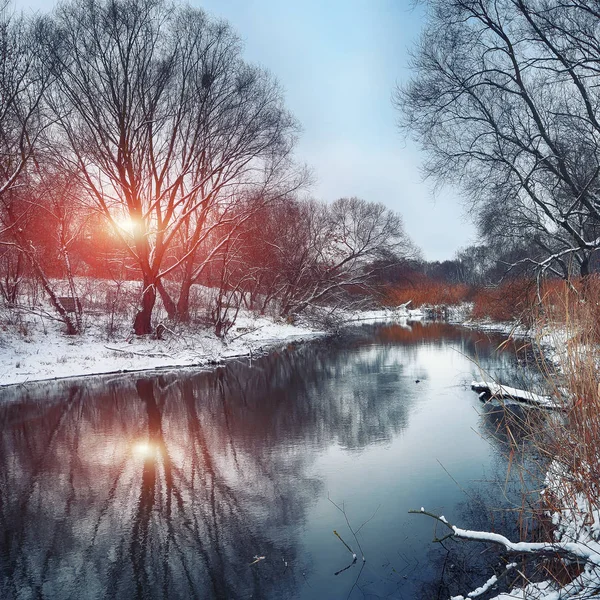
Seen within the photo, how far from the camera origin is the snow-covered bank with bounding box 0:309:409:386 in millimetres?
15031

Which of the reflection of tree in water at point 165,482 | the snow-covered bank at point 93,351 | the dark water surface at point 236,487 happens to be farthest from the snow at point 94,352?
the dark water surface at point 236,487

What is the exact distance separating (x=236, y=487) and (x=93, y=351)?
40.0 feet

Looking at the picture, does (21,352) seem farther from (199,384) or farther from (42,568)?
(42,568)

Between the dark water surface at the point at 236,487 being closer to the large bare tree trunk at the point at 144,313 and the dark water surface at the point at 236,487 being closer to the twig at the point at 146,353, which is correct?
the twig at the point at 146,353

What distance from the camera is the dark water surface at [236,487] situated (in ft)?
14.7

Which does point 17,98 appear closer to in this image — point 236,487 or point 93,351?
point 93,351

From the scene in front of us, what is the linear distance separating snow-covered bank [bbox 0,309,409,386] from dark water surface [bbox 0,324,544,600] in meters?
1.94

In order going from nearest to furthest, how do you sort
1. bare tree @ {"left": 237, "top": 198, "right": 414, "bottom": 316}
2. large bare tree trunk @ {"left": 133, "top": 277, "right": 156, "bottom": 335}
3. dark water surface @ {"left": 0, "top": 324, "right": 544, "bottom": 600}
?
A: 1. dark water surface @ {"left": 0, "top": 324, "right": 544, "bottom": 600}
2. large bare tree trunk @ {"left": 133, "top": 277, "right": 156, "bottom": 335}
3. bare tree @ {"left": 237, "top": 198, "right": 414, "bottom": 316}

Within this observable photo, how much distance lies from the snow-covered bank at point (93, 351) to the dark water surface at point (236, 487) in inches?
76.5

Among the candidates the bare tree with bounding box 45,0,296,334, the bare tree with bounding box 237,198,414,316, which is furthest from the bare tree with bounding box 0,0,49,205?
the bare tree with bounding box 237,198,414,316

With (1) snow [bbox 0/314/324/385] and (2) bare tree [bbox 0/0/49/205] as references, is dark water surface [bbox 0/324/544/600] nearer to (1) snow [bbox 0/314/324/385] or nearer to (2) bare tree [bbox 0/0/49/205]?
(1) snow [bbox 0/314/324/385]

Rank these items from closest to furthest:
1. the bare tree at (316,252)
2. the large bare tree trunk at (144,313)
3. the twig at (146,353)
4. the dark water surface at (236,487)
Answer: the dark water surface at (236,487) → the twig at (146,353) → the large bare tree trunk at (144,313) → the bare tree at (316,252)

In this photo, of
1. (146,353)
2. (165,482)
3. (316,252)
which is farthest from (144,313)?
(316,252)

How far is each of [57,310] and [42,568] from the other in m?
15.2
